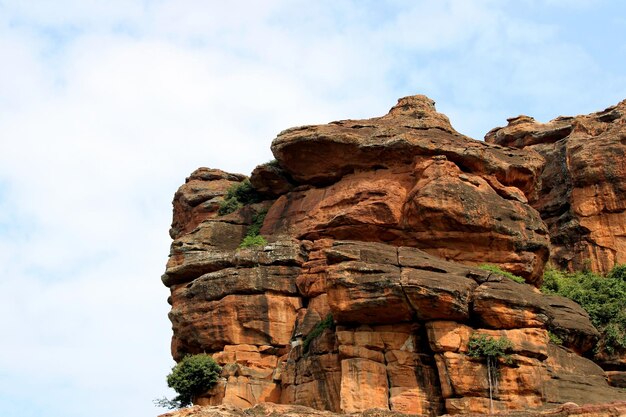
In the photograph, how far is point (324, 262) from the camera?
1935 inches

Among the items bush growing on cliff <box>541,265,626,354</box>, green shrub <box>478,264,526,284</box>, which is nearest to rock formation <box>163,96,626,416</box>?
green shrub <box>478,264,526,284</box>

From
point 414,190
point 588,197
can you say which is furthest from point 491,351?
point 588,197

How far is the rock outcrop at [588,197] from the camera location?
194ft

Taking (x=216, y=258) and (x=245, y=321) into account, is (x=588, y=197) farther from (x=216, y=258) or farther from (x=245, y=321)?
(x=245, y=321)

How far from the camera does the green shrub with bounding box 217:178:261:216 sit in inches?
2301

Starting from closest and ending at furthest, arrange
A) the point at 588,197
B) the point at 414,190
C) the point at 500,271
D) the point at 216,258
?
the point at 500,271
the point at 414,190
the point at 216,258
the point at 588,197

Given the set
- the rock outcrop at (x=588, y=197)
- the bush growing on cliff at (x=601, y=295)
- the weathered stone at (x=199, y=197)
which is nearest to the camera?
the bush growing on cliff at (x=601, y=295)

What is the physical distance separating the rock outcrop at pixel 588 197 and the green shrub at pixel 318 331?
16.9 m

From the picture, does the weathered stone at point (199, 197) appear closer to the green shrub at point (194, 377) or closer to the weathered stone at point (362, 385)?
the green shrub at point (194, 377)

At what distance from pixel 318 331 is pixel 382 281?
500cm

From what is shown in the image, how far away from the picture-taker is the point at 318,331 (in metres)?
45.9

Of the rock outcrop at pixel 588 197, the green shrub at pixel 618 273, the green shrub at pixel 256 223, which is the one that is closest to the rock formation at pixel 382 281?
the green shrub at pixel 256 223

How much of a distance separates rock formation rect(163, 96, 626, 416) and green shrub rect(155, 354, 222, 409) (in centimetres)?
50

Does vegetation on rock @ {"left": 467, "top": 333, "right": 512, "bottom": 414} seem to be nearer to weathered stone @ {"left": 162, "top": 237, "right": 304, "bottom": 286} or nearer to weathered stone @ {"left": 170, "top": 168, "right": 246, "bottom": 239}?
weathered stone @ {"left": 162, "top": 237, "right": 304, "bottom": 286}
